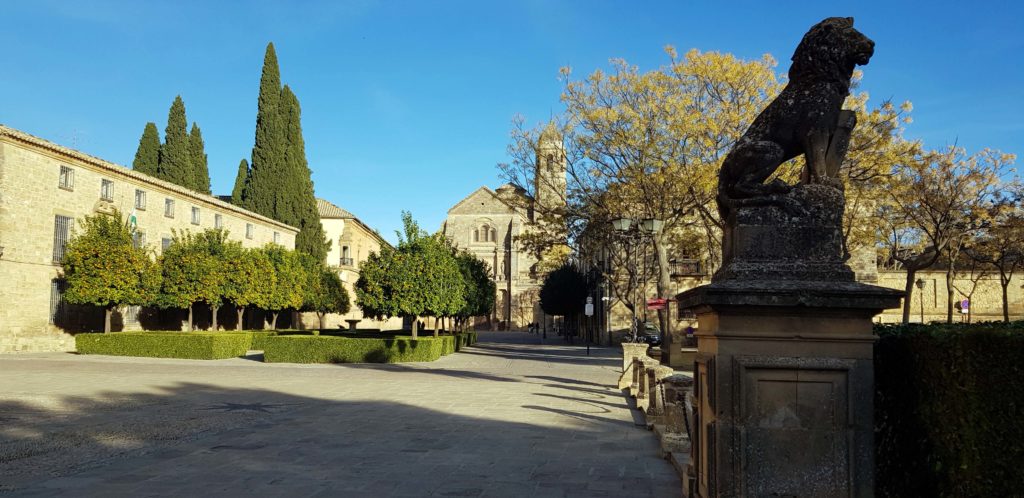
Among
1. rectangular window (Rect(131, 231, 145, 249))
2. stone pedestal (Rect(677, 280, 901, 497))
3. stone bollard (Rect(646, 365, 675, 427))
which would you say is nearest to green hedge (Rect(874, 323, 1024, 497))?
stone pedestal (Rect(677, 280, 901, 497))

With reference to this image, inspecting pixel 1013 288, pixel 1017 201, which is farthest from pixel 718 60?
pixel 1013 288

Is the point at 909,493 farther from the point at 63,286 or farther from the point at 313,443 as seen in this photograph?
the point at 63,286

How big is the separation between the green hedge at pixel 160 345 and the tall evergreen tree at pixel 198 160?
2401cm

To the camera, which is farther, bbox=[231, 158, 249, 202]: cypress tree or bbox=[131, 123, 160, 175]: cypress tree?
bbox=[231, 158, 249, 202]: cypress tree

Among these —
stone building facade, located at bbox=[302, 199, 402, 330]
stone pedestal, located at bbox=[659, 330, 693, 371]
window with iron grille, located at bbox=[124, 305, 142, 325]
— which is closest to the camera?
stone pedestal, located at bbox=[659, 330, 693, 371]

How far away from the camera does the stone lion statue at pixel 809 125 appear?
177 inches

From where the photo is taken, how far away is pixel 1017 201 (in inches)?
1008

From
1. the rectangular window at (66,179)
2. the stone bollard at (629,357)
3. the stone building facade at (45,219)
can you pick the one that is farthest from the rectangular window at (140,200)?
the stone bollard at (629,357)

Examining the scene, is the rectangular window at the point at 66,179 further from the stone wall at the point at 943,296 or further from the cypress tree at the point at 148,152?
the stone wall at the point at 943,296

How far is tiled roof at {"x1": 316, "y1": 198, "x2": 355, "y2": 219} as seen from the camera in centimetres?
5916

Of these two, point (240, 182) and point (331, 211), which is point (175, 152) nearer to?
point (240, 182)

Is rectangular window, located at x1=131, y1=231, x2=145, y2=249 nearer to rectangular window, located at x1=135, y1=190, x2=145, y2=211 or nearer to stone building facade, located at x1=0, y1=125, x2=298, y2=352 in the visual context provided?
stone building facade, located at x1=0, y1=125, x2=298, y2=352

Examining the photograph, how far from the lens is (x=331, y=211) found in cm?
6022

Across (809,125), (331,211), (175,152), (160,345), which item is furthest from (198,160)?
(809,125)
